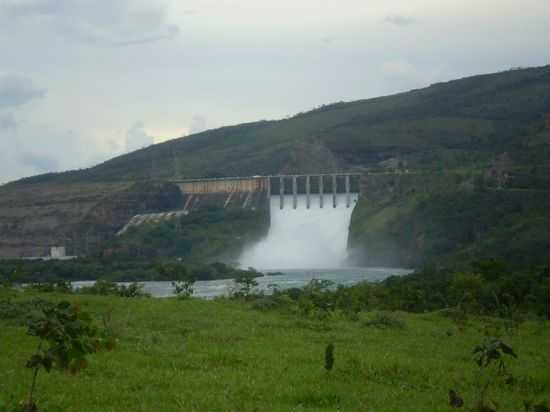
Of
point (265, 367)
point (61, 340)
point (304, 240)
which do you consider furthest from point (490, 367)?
point (304, 240)

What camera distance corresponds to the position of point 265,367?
43.3 feet

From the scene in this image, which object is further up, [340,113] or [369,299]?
[340,113]

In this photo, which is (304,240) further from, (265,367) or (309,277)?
(265,367)

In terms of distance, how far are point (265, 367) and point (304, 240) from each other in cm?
6096

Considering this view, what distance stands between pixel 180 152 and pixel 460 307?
94313 mm

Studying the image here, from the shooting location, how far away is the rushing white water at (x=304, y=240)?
72812 millimetres

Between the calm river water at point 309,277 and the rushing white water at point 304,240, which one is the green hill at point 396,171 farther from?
the calm river water at point 309,277

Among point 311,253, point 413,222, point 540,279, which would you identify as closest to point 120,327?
point 540,279

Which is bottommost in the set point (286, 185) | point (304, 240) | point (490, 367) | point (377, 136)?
point (304, 240)

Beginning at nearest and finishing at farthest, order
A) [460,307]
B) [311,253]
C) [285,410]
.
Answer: [285,410]
[460,307]
[311,253]

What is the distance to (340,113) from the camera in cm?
12556

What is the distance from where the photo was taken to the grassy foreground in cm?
1082

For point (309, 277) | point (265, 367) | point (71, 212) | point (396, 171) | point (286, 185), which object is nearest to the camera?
point (265, 367)

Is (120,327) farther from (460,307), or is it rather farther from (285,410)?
(460,307)
